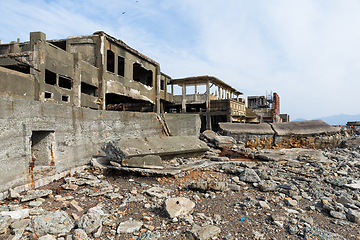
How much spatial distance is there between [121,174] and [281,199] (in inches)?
151

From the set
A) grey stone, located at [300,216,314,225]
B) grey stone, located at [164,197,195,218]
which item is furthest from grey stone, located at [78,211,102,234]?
grey stone, located at [300,216,314,225]

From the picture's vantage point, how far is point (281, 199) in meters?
4.30

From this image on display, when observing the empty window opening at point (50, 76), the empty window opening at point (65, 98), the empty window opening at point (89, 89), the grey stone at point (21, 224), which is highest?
the empty window opening at point (50, 76)

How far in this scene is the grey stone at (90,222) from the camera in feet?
9.59

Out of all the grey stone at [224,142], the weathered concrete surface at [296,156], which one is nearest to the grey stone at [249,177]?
the weathered concrete surface at [296,156]

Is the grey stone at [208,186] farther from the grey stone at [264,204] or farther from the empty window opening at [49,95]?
the empty window opening at [49,95]

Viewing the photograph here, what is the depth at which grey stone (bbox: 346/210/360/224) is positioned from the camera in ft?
11.2

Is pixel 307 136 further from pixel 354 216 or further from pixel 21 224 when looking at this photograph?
pixel 21 224

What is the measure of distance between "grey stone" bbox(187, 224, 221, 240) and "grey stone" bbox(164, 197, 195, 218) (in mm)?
419

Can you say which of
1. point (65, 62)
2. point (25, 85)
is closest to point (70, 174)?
point (25, 85)

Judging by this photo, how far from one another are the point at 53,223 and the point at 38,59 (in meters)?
9.36

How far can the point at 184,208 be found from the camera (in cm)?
354

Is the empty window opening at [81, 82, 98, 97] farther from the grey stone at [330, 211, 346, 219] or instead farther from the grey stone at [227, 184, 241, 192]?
the grey stone at [330, 211, 346, 219]

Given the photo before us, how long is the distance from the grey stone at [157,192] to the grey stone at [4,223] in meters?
2.26
